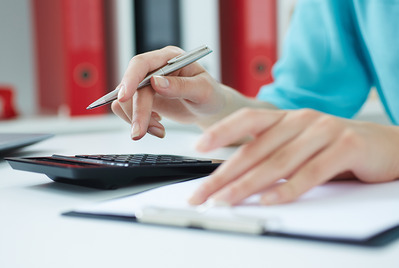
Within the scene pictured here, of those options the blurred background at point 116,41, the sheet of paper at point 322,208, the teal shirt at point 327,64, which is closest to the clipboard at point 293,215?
the sheet of paper at point 322,208

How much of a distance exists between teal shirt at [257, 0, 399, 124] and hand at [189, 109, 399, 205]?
1.92 feet

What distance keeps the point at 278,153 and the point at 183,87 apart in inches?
11.1

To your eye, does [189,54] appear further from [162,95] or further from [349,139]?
[349,139]

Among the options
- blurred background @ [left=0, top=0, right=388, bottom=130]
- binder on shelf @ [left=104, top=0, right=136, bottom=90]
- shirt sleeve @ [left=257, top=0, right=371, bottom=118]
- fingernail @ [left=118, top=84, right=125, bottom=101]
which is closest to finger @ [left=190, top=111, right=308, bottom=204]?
fingernail @ [left=118, top=84, right=125, bottom=101]

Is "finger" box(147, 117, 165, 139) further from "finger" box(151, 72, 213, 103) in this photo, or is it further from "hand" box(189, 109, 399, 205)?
"hand" box(189, 109, 399, 205)

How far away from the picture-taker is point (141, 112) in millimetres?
563

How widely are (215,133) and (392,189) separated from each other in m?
0.15

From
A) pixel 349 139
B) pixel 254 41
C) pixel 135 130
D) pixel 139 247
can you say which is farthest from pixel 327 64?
pixel 139 247

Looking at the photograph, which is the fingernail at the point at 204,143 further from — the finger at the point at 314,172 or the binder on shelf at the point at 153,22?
the binder on shelf at the point at 153,22

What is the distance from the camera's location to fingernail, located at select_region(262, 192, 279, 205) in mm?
313

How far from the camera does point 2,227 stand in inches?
12.4

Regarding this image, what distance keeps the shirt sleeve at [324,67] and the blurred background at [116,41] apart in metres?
0.36

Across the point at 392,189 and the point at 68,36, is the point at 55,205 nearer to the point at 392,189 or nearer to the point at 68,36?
the point at 392,189

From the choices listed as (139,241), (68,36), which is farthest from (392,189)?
A: (68,36)
